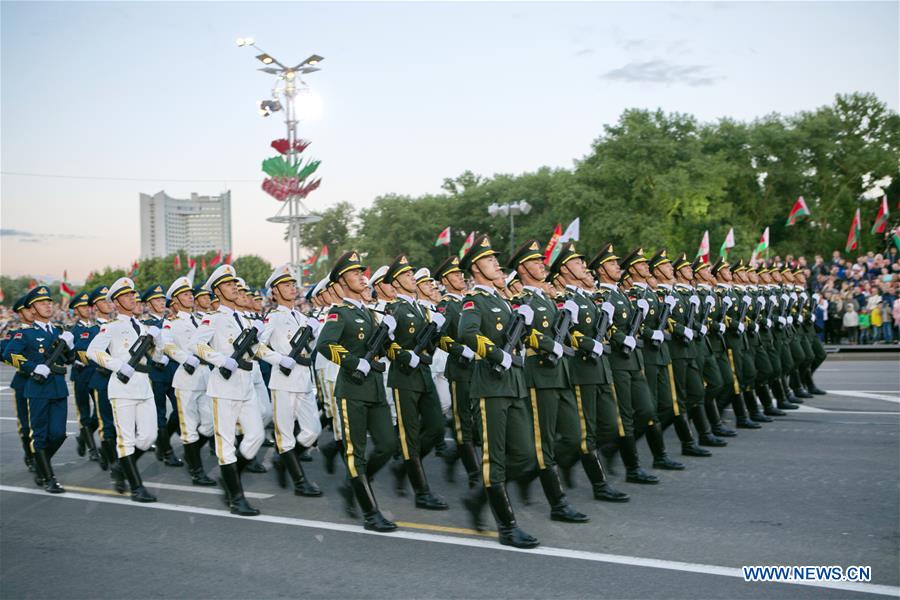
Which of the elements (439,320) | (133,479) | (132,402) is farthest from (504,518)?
(132,402)

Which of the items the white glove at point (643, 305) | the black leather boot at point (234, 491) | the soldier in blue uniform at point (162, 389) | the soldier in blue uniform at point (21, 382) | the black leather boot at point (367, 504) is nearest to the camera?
the black leather boot at point (367, 504)

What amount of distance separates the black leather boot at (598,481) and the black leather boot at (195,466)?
12.8 ft

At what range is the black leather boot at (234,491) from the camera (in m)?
7.28

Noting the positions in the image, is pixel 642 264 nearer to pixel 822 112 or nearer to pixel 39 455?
pixel 39 455

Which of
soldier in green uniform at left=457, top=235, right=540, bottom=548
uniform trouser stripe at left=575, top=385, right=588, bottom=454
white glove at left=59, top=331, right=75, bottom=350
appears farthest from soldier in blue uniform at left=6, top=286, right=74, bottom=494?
uniform trouser stripe at left=575, top=385, right=588, bottom=454

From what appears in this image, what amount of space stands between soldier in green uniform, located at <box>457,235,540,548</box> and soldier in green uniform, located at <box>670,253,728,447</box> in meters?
3.04

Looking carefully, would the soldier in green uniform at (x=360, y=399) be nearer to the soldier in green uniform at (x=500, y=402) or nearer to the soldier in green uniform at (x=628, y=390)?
the soldier in green uniform at (x=500, y=402)

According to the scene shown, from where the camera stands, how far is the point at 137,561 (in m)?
6.08

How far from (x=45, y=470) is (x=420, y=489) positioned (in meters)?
4.11

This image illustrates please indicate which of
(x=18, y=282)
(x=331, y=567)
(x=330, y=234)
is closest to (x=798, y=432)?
(x=331, y=567)

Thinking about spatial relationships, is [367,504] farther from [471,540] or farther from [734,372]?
[734,372]

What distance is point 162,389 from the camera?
1034 centimetres

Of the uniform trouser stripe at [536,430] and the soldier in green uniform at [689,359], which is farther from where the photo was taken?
the soldier in green uniform at [689,359]

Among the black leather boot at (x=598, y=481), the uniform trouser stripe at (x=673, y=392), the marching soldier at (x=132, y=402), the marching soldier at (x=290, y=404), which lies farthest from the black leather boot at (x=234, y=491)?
the uniform trouser stripe at (x=673, y=392)
